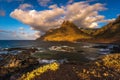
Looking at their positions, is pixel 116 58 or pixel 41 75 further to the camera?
pixel 116 58

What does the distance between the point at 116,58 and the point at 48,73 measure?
4.04m

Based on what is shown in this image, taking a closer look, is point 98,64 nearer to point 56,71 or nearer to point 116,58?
point 116,58

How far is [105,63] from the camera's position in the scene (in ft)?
32.2

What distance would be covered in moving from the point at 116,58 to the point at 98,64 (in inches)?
51.9

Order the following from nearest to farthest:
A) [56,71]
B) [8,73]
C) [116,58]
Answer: [56,71], [116,58], [8,73]

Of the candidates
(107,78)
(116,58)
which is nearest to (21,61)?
(116,58)

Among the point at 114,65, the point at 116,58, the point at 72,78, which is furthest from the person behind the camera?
the point at 116,58

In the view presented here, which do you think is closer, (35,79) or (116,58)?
(35,79)

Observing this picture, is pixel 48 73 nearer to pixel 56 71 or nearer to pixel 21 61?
pixel 56 71

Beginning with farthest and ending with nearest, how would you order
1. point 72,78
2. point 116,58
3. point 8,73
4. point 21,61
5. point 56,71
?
point 21,61, point 8,73, point 116,58, point 56,71, point 72,78

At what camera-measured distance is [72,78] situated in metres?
7.89

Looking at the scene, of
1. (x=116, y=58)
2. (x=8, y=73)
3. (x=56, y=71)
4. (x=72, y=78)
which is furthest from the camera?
(x=8, y=73)

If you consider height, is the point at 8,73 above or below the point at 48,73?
below

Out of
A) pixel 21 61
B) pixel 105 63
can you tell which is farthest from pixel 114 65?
pixel 21 61
